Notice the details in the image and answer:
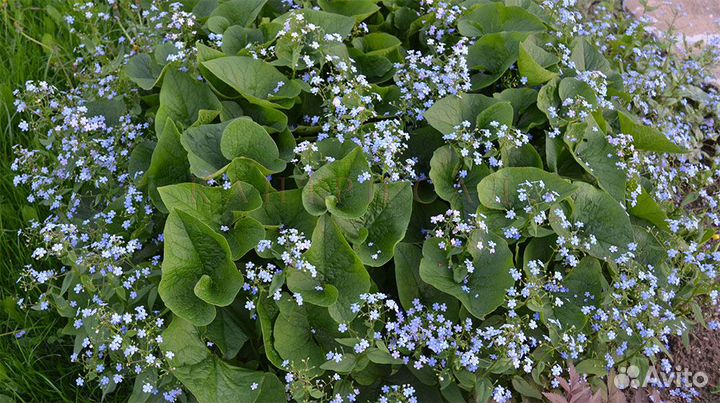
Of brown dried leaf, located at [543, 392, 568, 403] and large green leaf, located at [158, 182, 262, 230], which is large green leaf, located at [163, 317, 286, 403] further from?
brown dried leaf, located at [543, 392, 568, 403]

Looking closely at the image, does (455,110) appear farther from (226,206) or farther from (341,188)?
(226,206)

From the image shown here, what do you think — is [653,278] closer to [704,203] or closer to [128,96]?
[704,203]

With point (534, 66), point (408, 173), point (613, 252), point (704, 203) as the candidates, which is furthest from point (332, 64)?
point (704, 203)

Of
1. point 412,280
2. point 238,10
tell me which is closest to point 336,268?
point 412,280


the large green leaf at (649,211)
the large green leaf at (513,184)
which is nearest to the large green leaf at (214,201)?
the large green leaf at (513,184)

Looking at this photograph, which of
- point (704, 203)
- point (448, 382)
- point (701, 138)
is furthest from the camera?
point (701, 138)
